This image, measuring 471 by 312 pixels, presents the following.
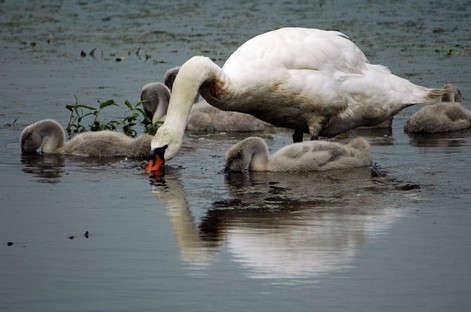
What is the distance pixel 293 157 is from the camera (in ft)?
39.9

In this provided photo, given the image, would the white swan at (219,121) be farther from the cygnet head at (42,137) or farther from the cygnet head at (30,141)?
the cygnet head at (30,141)

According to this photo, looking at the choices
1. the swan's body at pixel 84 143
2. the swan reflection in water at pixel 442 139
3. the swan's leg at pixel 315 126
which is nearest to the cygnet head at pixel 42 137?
the swan's body at pixel 84 143

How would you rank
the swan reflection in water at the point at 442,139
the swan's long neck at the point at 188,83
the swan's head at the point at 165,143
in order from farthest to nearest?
the swan reflection in water at the point at 442,139
the swan's long neck at the point at 188,83
the swan's head at the point at 165,143

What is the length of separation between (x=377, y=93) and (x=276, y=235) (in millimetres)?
4063

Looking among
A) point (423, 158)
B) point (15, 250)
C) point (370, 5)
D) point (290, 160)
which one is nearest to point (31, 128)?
point (290, 160)

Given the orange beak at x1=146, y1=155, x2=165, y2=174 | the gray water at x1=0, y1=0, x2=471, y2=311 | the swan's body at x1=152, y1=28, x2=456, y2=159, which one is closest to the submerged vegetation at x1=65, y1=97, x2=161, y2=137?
the gray water at x1=0, y1=0, x2=471, y2=311

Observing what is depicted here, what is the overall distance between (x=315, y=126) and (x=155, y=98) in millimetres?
3180

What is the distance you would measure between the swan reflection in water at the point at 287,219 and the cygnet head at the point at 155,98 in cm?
371

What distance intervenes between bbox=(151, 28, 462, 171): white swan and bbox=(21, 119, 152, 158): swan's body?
1047 millimetres

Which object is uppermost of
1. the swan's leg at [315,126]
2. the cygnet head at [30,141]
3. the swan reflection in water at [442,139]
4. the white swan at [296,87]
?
the white swan at [296,87]

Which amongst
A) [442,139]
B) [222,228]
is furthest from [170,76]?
[222,228]

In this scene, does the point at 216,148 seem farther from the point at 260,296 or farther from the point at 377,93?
the point at 260,296

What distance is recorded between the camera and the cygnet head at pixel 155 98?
1573 cm

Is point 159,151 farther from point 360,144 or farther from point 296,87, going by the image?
point 360,144
